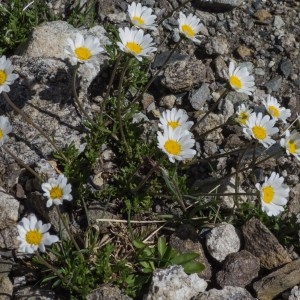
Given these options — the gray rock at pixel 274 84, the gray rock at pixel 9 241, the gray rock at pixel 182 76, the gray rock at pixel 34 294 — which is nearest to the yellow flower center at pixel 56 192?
the gray rock at pixel 9 241

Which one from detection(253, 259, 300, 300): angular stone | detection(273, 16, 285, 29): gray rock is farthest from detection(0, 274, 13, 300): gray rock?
detection(273, 16, 285, 29): gray rock

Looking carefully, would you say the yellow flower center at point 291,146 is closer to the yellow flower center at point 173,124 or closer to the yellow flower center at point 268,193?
the yellow flower center at point 268,193

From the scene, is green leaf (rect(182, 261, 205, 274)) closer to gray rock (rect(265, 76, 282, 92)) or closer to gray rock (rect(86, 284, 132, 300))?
gray rock (rect(86, 284, 132, 300))

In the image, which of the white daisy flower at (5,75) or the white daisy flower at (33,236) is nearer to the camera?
the white daisy flower at (33,236)

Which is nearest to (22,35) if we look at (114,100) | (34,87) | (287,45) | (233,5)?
(34,87)

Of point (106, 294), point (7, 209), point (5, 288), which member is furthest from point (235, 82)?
point (5, 288)

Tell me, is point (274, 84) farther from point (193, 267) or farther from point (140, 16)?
point (193, 267)
